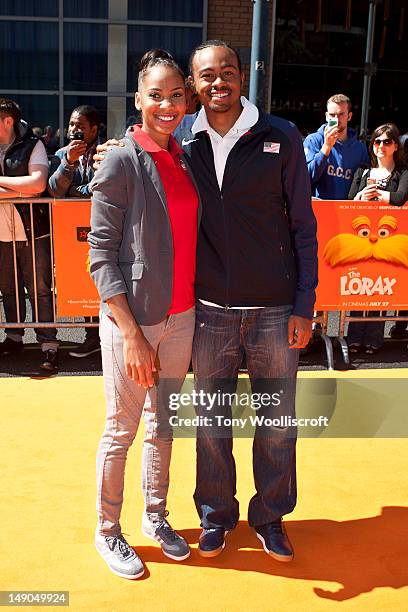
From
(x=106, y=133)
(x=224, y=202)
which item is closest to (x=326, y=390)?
(x=224, y=202)

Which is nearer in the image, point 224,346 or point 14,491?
point 224,346

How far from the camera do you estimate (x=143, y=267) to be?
2.91 m

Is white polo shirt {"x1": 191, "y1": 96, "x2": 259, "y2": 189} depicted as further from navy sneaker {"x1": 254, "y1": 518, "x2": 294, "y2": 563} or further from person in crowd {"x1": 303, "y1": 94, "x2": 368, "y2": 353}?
person in crowd {"x1": 303, "y1": 94, "x2": 368, "y2": 353}

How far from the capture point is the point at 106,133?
13.0m

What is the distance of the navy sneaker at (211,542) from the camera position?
133 inches

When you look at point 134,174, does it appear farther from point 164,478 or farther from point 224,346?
point 164,478

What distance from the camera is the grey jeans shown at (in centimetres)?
306

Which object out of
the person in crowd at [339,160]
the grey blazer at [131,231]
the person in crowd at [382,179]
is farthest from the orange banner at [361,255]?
the grey blazer at [131,231]

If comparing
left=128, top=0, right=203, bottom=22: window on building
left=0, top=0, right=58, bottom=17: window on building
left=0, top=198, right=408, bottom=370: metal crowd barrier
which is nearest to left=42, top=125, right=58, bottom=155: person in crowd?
left=0, top=0, right=58, bottom=17: window on building

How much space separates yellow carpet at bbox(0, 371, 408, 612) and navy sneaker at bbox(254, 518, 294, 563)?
0.14ft

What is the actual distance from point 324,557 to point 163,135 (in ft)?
6.95

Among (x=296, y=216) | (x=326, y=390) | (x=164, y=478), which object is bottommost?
(x=326, y=390)

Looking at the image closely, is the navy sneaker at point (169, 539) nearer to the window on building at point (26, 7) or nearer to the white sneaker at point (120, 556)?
the white sneaker at point (120, 556)

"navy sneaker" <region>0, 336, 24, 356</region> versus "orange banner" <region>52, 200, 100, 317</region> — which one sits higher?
"orange banner" <region>52, 200, 100, 317</region>
